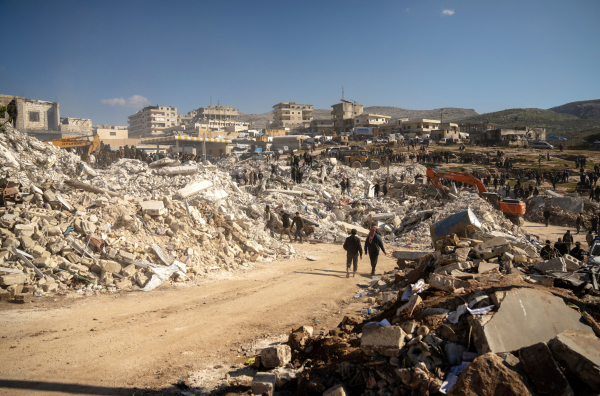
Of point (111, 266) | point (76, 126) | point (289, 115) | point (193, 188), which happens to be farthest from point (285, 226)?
point (289, 115)

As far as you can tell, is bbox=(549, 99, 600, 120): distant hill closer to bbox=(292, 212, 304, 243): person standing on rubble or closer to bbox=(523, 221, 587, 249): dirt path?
bbox=(523, 221, 587, 249): dirt path

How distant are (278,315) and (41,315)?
355cm

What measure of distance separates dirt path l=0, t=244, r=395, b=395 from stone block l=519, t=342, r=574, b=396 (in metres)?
2.82

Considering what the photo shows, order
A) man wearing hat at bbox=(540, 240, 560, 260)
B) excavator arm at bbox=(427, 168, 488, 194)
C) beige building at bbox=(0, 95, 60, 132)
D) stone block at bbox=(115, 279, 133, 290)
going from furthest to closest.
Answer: beige building at bbox=(0, 95, 60, 132)
excavator arm at bbox=(427, 168, 488, 194)
man wearing hat at bbox=(540, 240, 560, 260)
stone block at bbox=(115, 279, 133, 290)

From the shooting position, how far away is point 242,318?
17.9 ft

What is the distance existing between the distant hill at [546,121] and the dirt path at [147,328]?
68.1m

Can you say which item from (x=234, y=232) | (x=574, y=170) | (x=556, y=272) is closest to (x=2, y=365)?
(x=234, y=232)

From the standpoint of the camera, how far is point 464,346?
126 inches

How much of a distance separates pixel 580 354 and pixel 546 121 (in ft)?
299

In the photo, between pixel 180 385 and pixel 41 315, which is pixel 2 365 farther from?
pixel 180 385

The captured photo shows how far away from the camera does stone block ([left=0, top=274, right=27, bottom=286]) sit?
18.9 feet

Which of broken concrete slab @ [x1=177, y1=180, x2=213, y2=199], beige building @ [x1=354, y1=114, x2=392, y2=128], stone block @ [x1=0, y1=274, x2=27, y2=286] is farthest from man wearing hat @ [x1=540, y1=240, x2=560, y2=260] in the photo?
beige building @ [x1=354, y1=114, x2=392, y2=128]

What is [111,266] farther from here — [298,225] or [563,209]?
[563,209]

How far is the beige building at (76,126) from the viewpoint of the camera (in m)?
61.7
